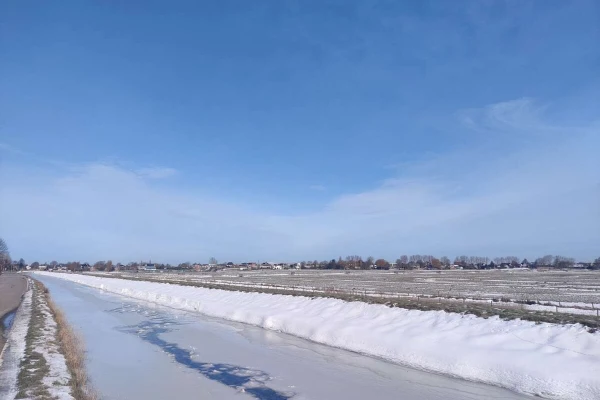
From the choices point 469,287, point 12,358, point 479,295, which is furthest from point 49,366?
point 469,287

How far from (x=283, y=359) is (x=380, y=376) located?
152 inches

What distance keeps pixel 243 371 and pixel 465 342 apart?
7443 mm

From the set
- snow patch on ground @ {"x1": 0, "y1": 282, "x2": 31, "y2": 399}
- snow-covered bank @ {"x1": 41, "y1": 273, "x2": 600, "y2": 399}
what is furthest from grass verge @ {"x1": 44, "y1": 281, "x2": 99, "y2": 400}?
snow-covered bank @ {"x1": 41, "y1": 273, "x2": 600, "y2": 399}

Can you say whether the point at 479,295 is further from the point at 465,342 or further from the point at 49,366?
the point at 49,366

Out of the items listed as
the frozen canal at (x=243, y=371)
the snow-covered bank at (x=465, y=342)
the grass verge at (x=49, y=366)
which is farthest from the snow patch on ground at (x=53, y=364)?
the snow-covered bank at (x=465, y=342)

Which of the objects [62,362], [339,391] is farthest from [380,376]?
[62,362]

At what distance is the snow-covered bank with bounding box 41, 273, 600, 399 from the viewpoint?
11.7 m

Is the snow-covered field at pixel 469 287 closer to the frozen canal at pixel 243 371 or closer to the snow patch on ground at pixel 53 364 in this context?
the frozen canal at pixel 243 371

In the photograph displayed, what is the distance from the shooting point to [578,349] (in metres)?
12.6

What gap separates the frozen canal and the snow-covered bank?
78 centimetres

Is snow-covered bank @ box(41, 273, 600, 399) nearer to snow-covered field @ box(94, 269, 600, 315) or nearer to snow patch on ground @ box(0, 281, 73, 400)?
snow-covered field @ box(94, 269, 600, 315)

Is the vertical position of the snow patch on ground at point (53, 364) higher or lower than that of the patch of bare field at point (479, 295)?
lower

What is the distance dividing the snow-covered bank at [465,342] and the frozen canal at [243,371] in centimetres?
78

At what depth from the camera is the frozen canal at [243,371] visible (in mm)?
11555
